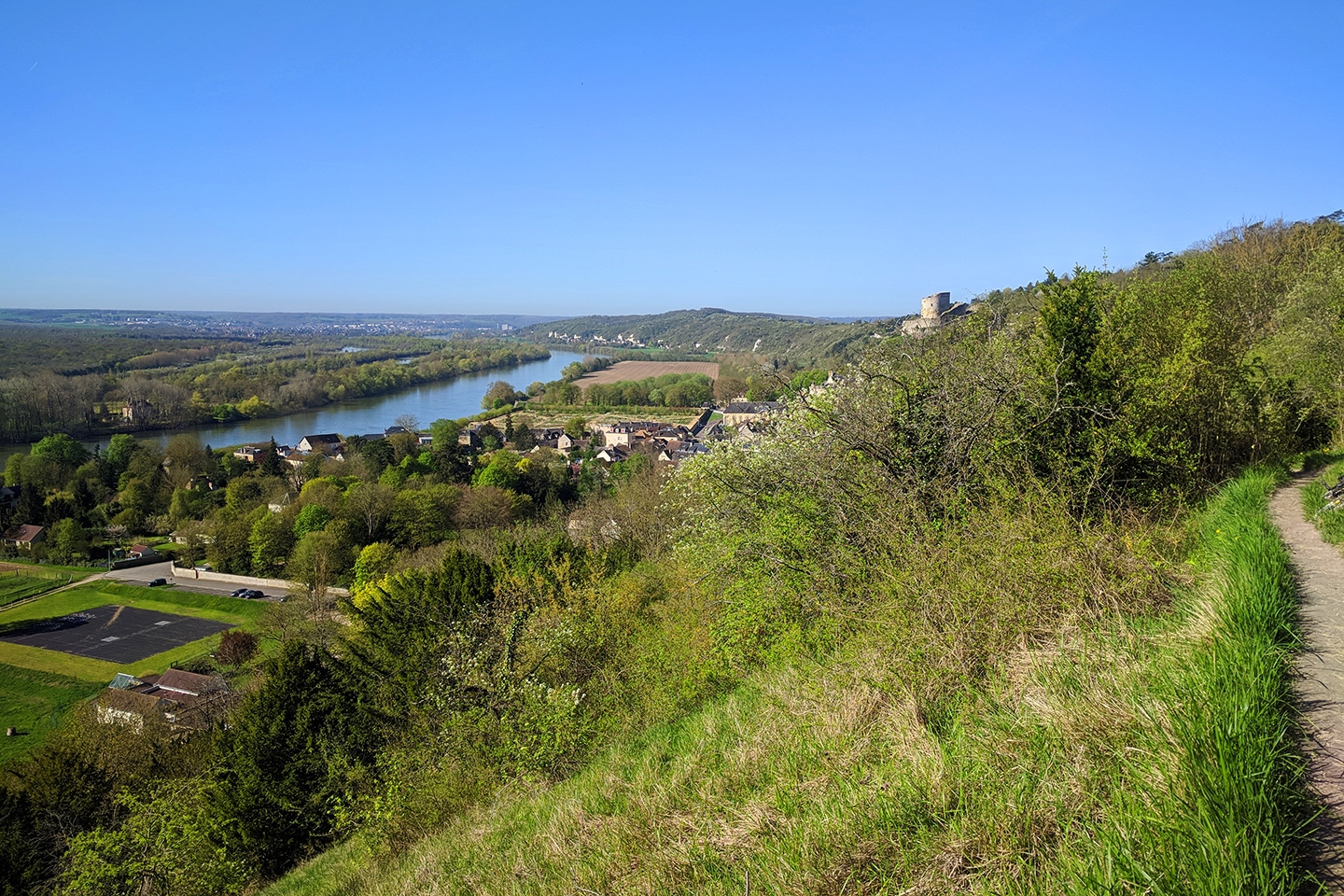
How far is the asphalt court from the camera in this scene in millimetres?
26375

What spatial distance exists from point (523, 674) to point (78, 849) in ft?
23.6

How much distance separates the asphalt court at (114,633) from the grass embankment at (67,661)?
0.49 meters

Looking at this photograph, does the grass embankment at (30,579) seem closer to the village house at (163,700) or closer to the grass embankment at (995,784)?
the village house at (163,700)

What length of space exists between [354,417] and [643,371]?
168 feet

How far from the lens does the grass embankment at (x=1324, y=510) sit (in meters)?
5.64

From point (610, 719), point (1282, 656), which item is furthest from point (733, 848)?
point (610, 719)

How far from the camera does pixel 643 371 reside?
117 metres

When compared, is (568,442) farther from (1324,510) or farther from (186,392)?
(1324,510)

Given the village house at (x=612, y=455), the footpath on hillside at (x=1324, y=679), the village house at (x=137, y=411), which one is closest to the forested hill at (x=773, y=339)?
the village house at (x=612, y=455)

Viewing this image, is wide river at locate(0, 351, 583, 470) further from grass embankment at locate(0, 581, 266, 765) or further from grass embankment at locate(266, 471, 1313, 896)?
grass embankment at locate(266, 471, 1313, 896)

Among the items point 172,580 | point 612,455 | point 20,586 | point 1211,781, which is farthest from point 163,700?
point 612,455

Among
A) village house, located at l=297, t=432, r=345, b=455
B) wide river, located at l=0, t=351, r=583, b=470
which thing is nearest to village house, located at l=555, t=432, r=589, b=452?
village house, located at l=297, t=432, r=345, b=455

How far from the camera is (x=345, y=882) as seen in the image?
669 cm

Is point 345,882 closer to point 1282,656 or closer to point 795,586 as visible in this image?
point 795,586
